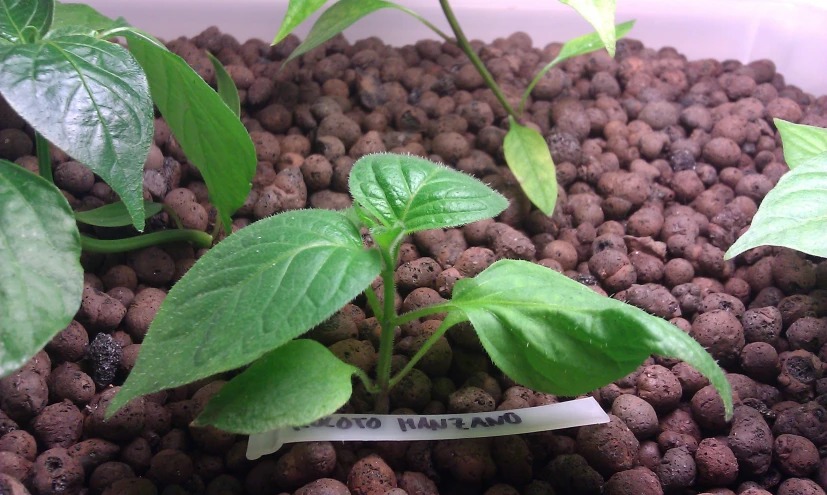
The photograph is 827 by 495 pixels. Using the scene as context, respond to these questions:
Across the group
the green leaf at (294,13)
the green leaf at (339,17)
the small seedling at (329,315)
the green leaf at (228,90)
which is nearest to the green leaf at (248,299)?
the small seedling at (329,315)

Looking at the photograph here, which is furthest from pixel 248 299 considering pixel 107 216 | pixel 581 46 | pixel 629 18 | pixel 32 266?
pixel 629 18

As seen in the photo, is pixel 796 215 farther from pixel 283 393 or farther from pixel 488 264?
pixel 283 393

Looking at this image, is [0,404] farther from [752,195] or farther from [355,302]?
[752,195]

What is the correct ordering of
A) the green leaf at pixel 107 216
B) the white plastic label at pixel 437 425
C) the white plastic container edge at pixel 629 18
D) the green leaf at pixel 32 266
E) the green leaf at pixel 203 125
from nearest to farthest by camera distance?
the green leaf at pixel 32 266 < the white plastic label at pixel 437 425 < the green leaf at pixel 203 125 < the green leaf at pixel 107 216 < the white plastic container edge at pixel 629 18

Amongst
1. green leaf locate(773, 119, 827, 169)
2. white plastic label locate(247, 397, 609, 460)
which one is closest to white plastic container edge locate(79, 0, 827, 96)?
green leaf locate(773, 119, 827, 169)

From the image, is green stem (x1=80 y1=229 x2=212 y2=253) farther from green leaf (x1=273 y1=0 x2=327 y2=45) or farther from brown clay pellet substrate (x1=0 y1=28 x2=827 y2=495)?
green leaf (x1=273 y1=0 x2=327 y2=45)

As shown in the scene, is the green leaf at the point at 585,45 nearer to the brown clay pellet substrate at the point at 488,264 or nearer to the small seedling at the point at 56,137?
the brown clay pellet substrate at the point at 488,264
